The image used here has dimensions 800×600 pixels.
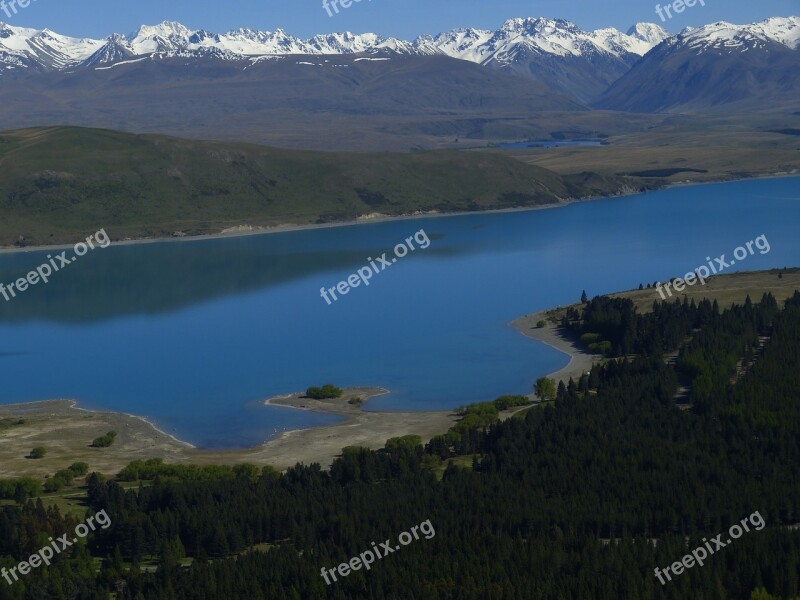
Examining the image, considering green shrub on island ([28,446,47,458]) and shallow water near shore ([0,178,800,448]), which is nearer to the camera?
green shrub on island ([28,446,47,458])

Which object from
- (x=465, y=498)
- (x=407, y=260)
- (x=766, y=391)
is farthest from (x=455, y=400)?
(x=407, y=260)

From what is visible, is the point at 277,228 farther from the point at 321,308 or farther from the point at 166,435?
the point at 166,435

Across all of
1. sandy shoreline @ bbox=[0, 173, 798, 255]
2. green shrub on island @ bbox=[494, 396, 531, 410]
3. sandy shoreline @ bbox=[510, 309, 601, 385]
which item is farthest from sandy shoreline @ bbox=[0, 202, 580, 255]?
green shrub on island @ bbox=[494, 396, 531, 410]

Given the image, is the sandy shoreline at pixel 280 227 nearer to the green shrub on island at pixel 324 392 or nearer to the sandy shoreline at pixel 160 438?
the sandy shoreline at pixel 160 438

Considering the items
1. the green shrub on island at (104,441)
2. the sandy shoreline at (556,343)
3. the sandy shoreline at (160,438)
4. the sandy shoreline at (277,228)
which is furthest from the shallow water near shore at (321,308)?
the green shrub on island at (104,441)

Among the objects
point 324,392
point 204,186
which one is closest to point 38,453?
point 324,392

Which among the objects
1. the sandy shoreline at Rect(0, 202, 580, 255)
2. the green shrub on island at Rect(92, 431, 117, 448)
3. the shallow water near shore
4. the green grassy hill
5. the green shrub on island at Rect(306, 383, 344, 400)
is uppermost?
the green grassy hill

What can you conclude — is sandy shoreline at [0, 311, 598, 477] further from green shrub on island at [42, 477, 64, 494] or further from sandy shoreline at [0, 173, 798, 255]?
sandy shoreline at [0, 173, 798, 255]
